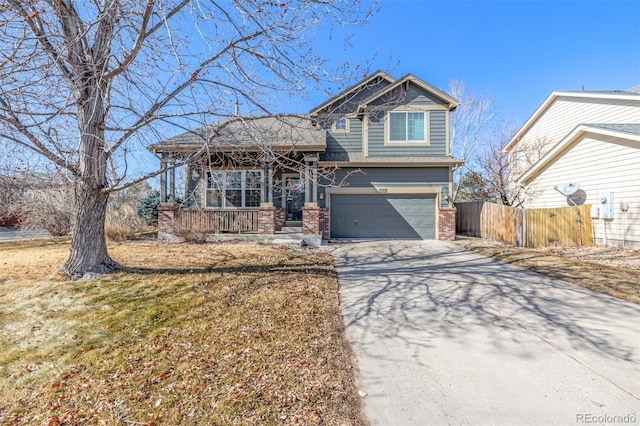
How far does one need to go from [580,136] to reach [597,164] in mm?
1300

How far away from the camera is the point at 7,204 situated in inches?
440

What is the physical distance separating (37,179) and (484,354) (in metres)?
8.17

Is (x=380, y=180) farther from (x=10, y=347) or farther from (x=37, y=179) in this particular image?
(x=10, y=347)

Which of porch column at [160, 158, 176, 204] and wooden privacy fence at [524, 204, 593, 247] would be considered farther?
porch column at [160, 158, 176, 204]

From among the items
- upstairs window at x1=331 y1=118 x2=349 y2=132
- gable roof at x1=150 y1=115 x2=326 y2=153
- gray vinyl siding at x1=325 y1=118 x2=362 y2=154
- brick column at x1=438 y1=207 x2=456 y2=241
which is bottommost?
brick column at x1=438 y1=207 x2=456 y2=241

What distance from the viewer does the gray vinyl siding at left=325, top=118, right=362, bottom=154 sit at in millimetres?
13258

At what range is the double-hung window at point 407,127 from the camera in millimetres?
12789

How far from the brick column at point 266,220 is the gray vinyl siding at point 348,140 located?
13.1ft

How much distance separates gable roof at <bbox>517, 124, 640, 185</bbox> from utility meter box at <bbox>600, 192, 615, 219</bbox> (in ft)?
6.32

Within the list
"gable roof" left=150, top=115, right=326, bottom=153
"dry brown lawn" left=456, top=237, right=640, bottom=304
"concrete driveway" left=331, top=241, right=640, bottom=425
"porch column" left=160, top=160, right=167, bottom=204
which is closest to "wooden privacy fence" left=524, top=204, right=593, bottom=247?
"dry brown lawn" left=456, top=237, right=640, bottom=304

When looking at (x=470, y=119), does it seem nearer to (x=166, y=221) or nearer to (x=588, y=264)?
(x=588, y=264)

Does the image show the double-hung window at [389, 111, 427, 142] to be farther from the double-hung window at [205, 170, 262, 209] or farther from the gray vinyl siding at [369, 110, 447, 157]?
the double-hung window at [205, 170, 262, 209]

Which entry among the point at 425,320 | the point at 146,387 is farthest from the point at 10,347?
the point at 425,320

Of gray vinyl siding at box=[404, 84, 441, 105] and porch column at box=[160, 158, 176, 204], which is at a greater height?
gray vinyl siding at box=[404, 84, 441, 105]
